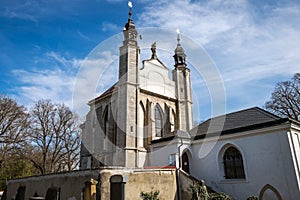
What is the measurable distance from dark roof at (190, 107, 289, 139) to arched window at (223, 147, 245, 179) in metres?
1.38

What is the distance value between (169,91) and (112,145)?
8.68 metres

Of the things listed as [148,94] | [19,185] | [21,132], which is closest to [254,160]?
[148,94]

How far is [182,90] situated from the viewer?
85.8 ft

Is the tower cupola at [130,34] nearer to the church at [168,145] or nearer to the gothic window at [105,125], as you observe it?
the church at [168,145]

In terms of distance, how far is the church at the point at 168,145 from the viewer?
1226 centimetres

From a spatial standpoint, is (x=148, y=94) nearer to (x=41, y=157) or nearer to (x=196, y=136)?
(x=196, y=136)

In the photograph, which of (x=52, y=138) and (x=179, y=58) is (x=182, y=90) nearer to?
(x=179, y=58)

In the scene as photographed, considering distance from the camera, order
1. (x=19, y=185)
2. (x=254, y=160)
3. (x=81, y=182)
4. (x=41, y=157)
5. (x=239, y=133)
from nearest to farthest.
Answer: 1. (x=81, y=182)
2. (x=254, y=160)
3. (x=239, y=133)
4. (x=19, y=185)
5. (x=41, y=157)

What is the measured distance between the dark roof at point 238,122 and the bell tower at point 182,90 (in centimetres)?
568

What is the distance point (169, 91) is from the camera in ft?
82.7

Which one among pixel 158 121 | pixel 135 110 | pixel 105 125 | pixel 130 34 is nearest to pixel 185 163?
pixel 135 110

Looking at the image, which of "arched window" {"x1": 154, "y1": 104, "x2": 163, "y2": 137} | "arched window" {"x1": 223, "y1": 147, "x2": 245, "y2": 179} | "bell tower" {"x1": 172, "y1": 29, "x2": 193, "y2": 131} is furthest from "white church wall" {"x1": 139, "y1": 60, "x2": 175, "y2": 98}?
"arched window" {"x1": 223, "y1": 147, "x2": 245, "y2": 179}

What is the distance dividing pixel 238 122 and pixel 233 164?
9.75ft

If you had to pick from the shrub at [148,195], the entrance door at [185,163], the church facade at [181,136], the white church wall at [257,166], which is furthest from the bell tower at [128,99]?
the shrub at [148,195]
